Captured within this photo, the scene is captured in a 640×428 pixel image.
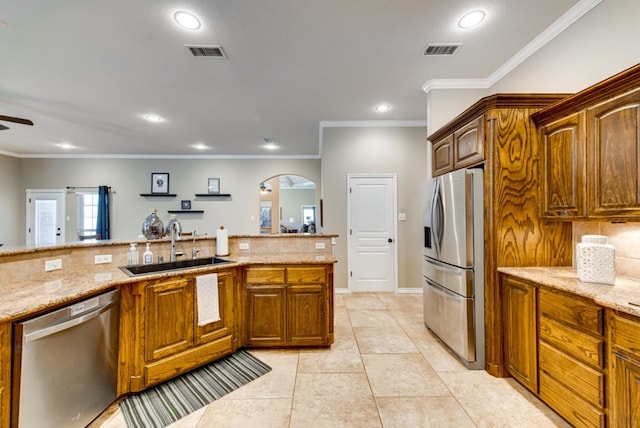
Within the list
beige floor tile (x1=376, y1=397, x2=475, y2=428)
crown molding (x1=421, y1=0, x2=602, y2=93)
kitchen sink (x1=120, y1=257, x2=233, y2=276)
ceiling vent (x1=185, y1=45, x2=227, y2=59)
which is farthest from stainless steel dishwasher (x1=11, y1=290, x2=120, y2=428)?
crown molding (x1=421, y1=0, x2=602, y2=93)

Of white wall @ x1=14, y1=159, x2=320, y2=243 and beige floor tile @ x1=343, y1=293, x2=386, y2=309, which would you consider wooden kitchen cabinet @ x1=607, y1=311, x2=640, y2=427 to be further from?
white wall @ x1=14, y1=159, x2=320, y2=243

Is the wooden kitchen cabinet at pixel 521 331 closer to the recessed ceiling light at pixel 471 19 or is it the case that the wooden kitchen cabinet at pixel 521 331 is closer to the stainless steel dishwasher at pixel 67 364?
the recessed ceiling light at pixel 471 19

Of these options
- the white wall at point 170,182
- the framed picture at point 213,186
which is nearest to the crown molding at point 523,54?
the white wall at point 170,182

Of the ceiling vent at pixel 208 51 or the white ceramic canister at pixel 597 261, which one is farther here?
the ceiling vent at pixel 208 51

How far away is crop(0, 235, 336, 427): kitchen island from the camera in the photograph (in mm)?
1660

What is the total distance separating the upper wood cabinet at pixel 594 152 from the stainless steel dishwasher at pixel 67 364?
10.8 ft

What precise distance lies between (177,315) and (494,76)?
401cm

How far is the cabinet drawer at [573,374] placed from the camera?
1480 mm

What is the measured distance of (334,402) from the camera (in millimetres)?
1914

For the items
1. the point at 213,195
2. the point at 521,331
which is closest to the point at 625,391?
the point at 521,331

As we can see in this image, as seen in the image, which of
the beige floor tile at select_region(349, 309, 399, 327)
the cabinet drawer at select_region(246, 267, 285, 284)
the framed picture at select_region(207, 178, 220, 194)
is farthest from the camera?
the framed picture at select_region(207, 178, 220, 194)

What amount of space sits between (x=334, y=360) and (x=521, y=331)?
153 cm

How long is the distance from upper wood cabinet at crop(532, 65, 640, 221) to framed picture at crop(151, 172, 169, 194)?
7.39 metres

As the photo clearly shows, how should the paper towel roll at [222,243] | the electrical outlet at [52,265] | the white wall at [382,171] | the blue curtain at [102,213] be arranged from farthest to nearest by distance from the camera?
the blue curtain at [102,213] < the white wall at [382,171] < the paper towel roll at [222,243] < the electrical outlet at [52,265]
